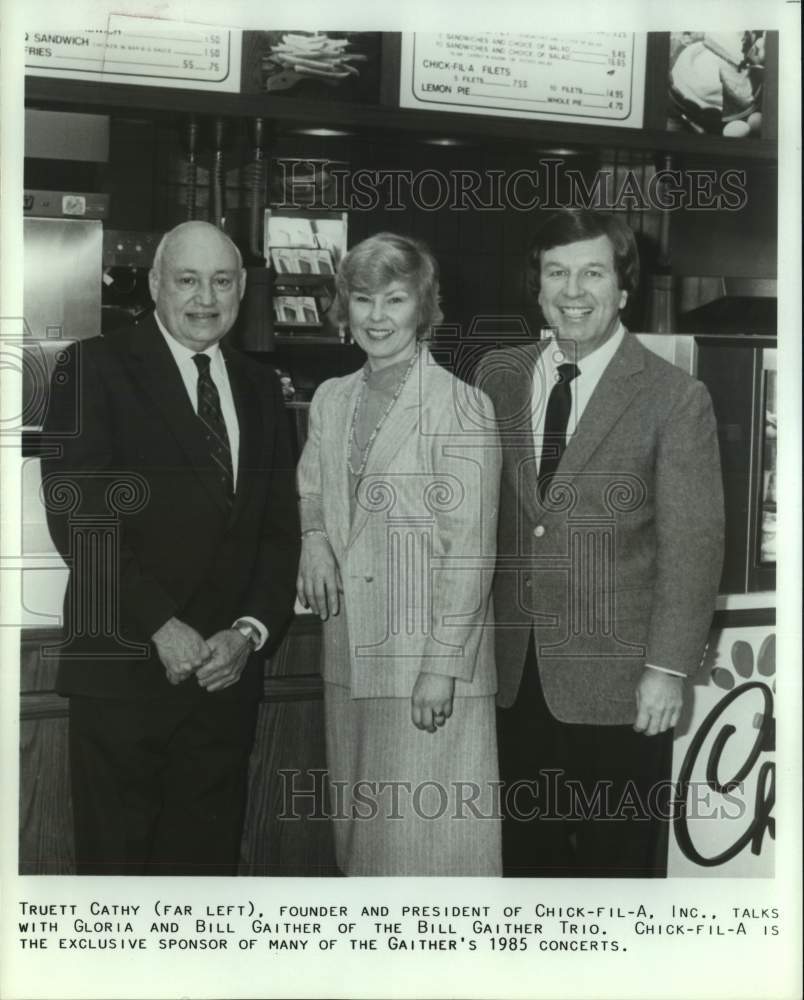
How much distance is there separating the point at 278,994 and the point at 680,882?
33.4 inches

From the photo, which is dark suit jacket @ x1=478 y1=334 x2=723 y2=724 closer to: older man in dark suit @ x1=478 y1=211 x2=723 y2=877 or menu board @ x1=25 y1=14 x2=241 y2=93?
older man in dark suit @ x1=478 y1=211 x2=723 y2=877

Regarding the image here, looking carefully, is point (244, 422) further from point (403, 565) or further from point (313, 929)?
point (313, 929)

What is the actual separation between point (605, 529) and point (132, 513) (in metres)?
0.95

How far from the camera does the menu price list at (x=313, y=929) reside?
2.40 meters

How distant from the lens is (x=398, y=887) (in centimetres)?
242

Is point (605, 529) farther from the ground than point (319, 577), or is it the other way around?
point (605, 529)

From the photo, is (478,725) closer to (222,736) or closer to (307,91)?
(222,736)

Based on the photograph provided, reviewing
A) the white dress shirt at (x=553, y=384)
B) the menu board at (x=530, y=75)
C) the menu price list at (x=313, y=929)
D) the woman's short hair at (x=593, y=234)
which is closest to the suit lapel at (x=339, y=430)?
the white dress shirt at (x=553, y=384)

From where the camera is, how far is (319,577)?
2414mm

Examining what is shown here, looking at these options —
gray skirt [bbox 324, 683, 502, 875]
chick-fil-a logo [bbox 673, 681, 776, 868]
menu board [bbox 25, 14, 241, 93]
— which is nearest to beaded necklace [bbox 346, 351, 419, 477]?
gray skirt [bbox 324, 683, 502, 875]

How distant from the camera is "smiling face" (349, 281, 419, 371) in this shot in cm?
239

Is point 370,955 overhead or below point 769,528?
below

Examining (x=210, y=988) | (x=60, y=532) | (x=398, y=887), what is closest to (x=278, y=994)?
(x=210, y=988)

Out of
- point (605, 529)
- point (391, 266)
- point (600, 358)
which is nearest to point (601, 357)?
point (600, 358)
